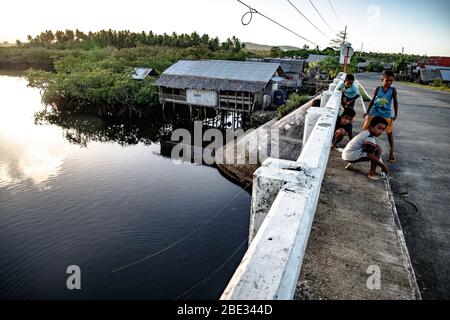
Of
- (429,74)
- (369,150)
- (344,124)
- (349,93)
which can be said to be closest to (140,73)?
(349,93)

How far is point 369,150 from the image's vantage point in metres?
4.48

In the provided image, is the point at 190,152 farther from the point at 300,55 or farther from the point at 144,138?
the point at 300,55

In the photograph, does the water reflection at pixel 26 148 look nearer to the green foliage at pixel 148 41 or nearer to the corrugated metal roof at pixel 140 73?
the corrugated metal roof at pixel 140 73

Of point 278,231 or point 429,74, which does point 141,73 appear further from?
point 429,74

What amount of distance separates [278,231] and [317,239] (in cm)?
137

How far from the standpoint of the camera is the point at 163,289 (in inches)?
368

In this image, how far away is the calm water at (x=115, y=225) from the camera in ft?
31.8

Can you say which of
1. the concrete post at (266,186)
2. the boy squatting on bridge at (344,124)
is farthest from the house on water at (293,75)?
the concrete post at (266,186)

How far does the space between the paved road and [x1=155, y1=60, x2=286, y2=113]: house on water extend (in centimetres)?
1837

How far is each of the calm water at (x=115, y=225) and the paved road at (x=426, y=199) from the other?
6885 millimetres

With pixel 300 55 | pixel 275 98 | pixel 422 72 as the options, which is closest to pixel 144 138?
pixel 275 98

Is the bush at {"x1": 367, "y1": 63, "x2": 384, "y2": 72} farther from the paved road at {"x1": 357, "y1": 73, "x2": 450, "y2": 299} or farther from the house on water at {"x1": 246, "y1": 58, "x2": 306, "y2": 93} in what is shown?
the paved road at {"x1": 357, "y1": 73, "x2": 450, "y2": 299}

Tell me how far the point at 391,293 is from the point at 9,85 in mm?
59942

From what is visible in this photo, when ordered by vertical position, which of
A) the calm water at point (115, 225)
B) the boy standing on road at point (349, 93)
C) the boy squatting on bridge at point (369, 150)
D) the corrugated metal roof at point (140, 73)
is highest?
the corrugated metal roof at point (140, 73)
